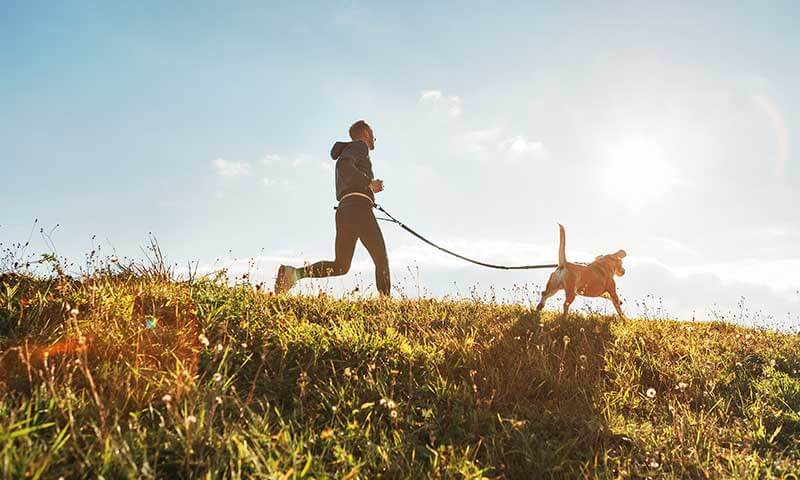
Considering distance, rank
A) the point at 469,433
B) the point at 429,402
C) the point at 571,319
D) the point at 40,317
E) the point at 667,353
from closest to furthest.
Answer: the point at 469,433 → the point at 429,402 → the point at 40,317 → the point at 667,353 → the point at 571,319

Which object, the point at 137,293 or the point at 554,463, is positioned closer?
the point at 554,463

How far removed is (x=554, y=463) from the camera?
345cm

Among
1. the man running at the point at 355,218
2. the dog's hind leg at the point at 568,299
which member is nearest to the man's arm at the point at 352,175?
the man running at the point at 355,218

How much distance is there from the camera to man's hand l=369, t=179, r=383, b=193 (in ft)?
26.0

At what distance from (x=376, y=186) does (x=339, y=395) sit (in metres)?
4.56

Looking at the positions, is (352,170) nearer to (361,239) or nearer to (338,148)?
(338,148)

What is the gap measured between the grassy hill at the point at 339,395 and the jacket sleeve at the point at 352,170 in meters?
2.42

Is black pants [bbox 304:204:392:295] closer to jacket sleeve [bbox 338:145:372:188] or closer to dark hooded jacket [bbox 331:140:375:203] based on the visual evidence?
dark hooded jacket [bbox 331:140:375:203]

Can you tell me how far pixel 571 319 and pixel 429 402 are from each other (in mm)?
3808

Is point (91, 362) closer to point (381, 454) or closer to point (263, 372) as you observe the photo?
point (263, 372)

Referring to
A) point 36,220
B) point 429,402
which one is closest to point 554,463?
point 429,402

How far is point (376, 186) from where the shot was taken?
26.1 feet

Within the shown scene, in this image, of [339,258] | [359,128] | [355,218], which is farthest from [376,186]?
[339,258]

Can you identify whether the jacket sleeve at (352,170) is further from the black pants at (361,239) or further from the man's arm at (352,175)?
the black pants at (361,239)
